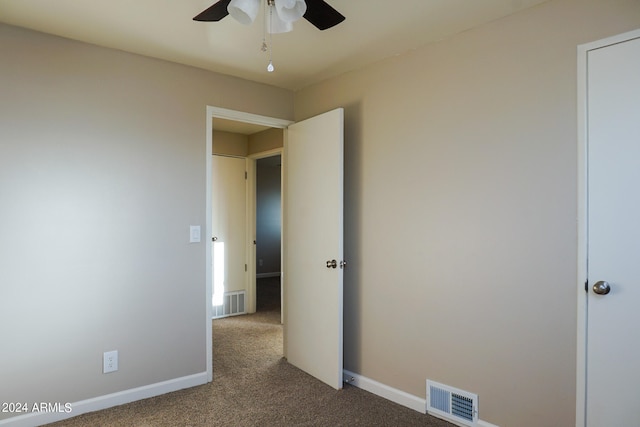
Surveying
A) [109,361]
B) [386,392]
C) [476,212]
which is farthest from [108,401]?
[476,212]

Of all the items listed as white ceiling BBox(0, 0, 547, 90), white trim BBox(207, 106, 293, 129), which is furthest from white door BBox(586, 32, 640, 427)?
white trim BBox(207, 106, 293, 129)

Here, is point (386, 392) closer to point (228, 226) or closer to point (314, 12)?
point (314, 12)

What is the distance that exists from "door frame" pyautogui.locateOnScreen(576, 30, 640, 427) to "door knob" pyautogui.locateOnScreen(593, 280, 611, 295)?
47mm

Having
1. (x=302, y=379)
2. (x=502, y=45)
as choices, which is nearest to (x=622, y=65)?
(x=502, y=45)

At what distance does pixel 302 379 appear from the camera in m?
3.15

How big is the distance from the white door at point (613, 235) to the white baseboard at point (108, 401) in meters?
2.50

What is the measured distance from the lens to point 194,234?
3043 millimetres

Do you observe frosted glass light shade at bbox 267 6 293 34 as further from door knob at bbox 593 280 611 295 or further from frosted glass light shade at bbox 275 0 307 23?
door knob at bbox 593 280 611 295

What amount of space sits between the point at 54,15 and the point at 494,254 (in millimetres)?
2769

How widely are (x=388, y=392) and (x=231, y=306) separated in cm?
282

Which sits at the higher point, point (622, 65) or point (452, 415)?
point (622, 65)

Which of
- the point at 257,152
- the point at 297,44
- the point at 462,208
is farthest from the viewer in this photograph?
the point at 257,152

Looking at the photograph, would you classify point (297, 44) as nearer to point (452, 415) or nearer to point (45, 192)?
point (45, 192)

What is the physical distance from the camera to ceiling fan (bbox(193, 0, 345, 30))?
1.67 m
